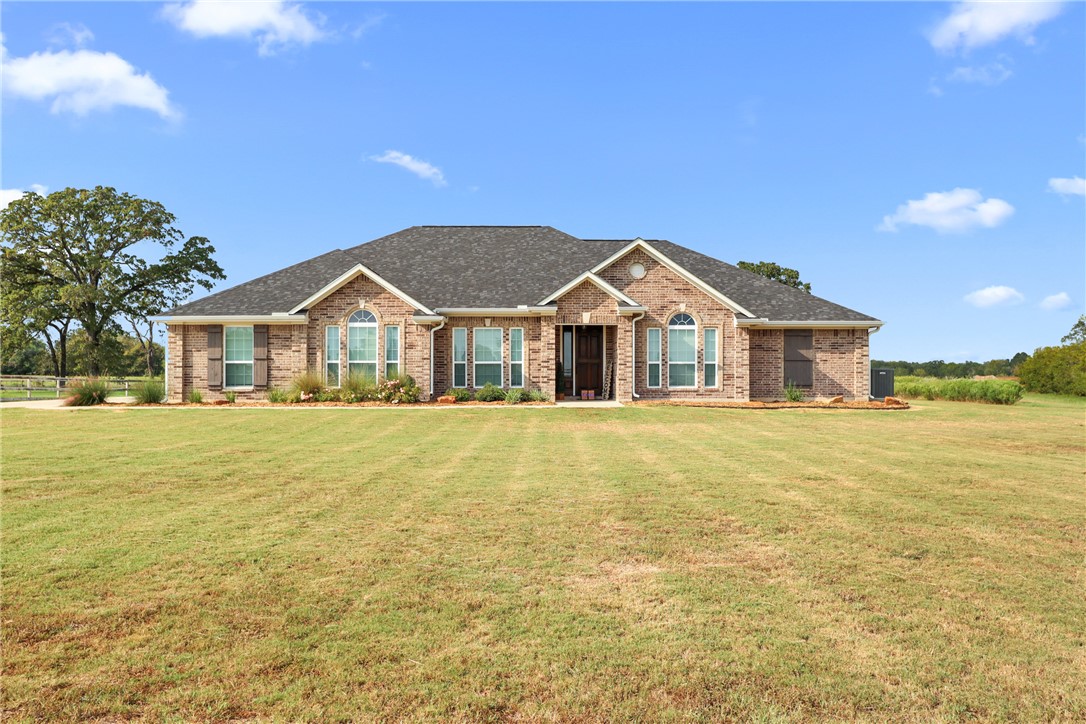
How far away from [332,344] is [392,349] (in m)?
2.16

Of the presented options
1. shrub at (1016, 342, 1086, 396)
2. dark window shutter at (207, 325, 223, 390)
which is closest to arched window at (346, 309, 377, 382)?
dark window shutter at (207, 325, 223, 390)

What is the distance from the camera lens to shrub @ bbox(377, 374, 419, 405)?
73.9 ft

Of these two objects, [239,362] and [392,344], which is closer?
[392,344]

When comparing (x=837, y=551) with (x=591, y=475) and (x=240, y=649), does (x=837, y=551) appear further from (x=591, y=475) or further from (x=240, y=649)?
(x=240, y=649)

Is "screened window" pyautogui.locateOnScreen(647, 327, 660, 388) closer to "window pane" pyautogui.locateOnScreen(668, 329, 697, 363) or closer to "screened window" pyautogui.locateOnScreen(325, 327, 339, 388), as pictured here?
"window pane" pyautogui.locateOnScreen(668, 329, 697, 363)

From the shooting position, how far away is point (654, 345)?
2472 centimetres

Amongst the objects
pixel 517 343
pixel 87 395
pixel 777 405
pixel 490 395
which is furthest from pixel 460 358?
pixel 87 395

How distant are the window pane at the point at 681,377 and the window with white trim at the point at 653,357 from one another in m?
0.48

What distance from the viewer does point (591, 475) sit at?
9.53 metres

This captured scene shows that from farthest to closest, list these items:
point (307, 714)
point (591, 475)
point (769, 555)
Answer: point (591, 475) → point (769, 555) → point (307, 714)

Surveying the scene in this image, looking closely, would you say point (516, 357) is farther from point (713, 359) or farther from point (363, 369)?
point (713, 359)

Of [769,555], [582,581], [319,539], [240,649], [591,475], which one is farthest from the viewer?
[591,475]

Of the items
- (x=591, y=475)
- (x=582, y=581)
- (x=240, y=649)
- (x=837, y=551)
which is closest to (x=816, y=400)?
(x=591, y=475)

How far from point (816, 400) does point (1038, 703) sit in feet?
75.7
